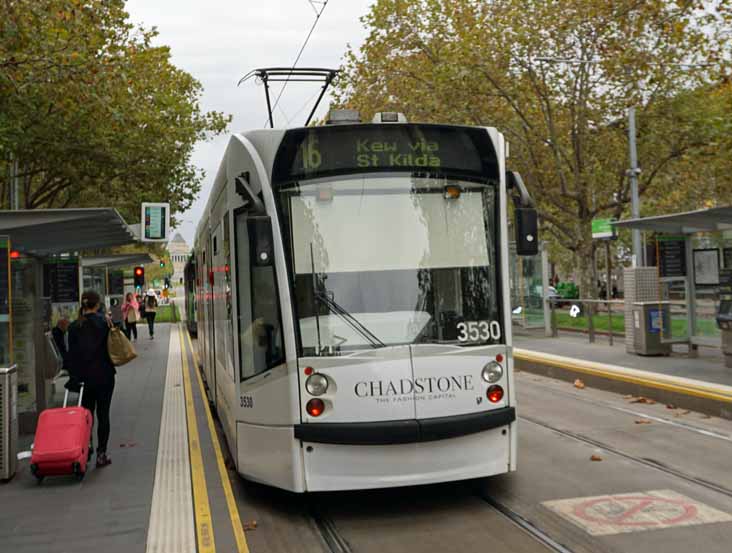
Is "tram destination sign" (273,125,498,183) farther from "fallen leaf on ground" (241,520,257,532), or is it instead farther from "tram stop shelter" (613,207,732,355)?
"tram stop shelter" (613,207,732,355)

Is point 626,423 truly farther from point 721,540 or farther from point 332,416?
point 332,416

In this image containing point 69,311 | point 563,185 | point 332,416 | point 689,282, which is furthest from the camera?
point 563,185

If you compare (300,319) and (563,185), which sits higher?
(563,185)

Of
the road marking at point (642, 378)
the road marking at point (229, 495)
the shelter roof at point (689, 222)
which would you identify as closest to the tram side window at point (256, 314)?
the road marking at point (229, 495)

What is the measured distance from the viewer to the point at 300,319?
6.01 m

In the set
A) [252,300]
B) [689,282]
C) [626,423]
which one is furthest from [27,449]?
[689,282]

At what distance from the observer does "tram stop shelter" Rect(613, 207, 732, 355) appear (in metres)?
14.0

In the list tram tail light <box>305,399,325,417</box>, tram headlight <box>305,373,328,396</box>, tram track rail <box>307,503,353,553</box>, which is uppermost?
tram headlight <box>305,373,328,396</box>

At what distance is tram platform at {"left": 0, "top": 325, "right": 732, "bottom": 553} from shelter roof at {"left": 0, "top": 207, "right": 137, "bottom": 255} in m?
2.54

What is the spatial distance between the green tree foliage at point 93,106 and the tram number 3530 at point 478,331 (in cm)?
891

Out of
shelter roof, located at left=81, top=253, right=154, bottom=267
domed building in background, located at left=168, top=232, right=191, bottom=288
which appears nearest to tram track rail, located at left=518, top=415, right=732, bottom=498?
shelter roof, located at left=81, top=253, right=154, bottom=267

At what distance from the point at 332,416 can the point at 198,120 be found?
28516mm

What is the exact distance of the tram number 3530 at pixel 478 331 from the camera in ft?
20.4

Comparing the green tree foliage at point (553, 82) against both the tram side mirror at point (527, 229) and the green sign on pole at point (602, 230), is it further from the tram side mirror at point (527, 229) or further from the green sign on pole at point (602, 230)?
the tram side mirror at point (527, 229)
